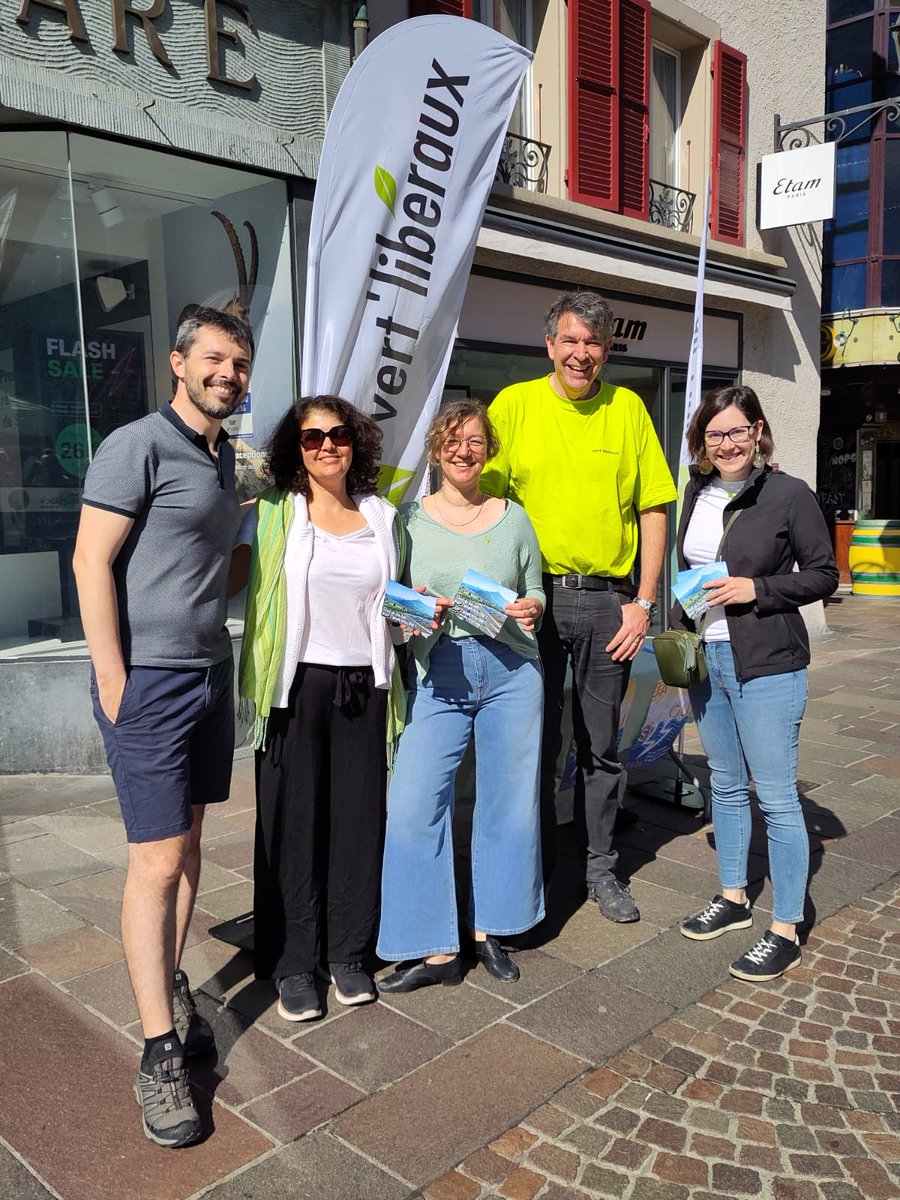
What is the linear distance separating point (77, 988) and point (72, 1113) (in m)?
0.70

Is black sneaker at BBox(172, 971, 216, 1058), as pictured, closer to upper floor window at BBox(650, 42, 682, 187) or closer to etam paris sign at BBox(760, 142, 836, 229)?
upper floor window at BBox(650, 42, 682, 187)

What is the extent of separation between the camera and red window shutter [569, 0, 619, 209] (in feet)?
27.1

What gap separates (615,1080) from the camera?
2.71 m

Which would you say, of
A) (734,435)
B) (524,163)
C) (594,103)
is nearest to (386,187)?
(734,435)

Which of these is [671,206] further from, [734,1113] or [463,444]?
[734,1113]

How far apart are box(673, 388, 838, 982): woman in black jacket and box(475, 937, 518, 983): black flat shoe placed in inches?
29.6

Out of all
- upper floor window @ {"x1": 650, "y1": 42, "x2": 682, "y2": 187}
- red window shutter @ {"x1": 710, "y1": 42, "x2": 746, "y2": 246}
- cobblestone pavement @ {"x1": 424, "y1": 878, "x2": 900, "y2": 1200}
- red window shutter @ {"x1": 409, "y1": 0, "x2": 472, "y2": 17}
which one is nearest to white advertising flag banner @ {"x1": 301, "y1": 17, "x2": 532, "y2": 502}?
cobblestone pavement @ {"x1": 424, "y1": 878, "x2": 900, "y2": 1200}

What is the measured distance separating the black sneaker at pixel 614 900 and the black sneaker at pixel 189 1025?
1.56m

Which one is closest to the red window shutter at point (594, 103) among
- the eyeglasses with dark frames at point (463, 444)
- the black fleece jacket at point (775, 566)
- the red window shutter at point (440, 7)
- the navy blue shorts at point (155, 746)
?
the red window shutter at point (440, 7)

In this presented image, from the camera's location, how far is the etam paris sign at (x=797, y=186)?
32.0 feet

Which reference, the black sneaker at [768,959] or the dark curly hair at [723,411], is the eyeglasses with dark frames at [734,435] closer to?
the dark curly hair at [723,411]

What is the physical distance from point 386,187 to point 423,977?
2.60 metres

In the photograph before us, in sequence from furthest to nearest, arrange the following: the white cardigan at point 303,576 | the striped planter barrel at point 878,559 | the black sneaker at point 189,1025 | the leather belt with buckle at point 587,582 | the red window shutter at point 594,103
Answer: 1. the striped planter barrel at point 878,559
2. the red window shutter at point 594,103
3. the leather belt with buckle at point 587,582
4. the white cardigan at point 303,576
5. the black sneaker at point 189,1025

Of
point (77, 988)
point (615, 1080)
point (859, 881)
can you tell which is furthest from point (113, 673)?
point (859, 881)
